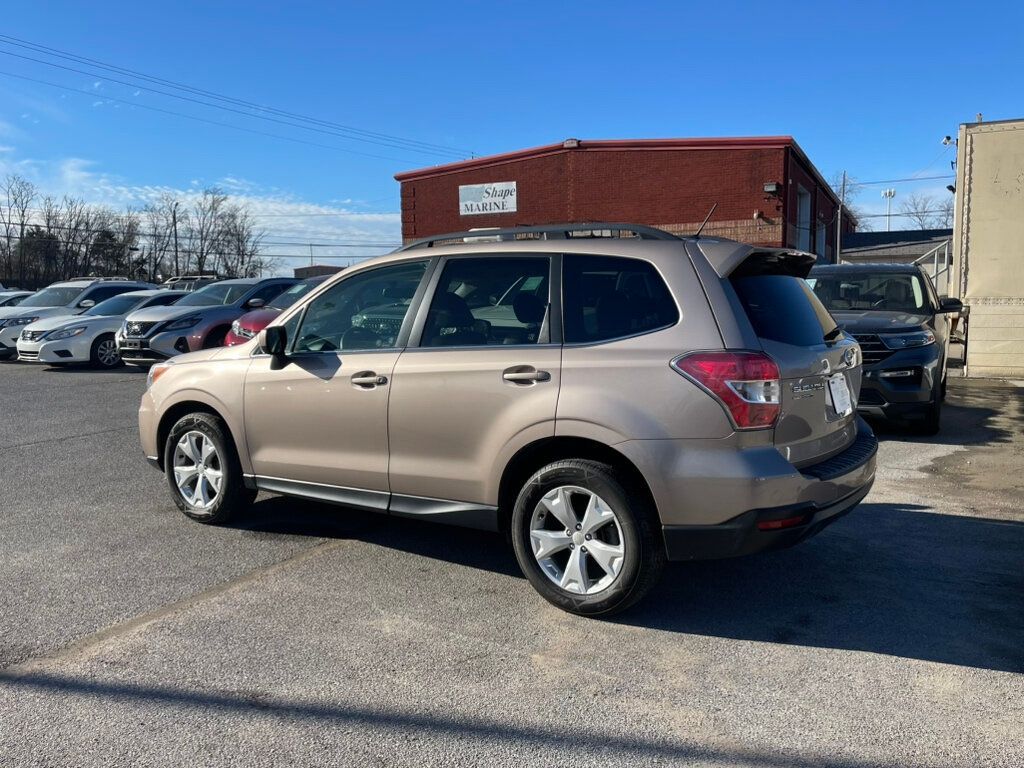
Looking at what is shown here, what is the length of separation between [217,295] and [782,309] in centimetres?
1338

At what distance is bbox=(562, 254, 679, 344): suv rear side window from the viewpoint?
4.02 m

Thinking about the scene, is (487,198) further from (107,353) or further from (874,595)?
(874,595)

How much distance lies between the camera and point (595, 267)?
4.25 meters

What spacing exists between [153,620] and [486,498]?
166 cm

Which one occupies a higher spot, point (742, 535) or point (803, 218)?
Answer: point (803, 218)

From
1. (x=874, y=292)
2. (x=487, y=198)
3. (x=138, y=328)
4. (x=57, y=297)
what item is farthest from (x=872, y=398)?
(x=487, y=198)

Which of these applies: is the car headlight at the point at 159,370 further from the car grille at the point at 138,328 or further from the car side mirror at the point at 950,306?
the car grille at the point at 138,328

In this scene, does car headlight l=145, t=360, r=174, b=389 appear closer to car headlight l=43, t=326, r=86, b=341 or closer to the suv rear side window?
the suv rear side window

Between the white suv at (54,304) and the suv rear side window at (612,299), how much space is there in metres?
16.3

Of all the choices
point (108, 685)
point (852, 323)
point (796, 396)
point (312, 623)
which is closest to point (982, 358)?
Result: point (852, 323)

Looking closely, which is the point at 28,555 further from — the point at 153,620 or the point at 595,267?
the point at 595,267

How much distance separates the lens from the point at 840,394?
4.37m

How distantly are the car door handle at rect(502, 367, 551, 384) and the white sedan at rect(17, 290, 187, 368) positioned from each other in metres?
13.4

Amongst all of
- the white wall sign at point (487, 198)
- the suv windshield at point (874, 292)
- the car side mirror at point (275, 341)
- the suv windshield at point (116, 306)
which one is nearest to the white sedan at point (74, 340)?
the suv windshield at point (116, 306)
